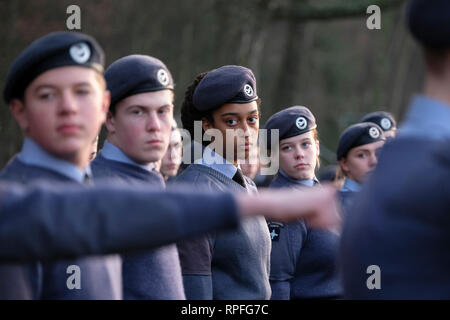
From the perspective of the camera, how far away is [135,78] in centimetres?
446

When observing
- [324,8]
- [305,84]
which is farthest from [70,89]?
[305,84]

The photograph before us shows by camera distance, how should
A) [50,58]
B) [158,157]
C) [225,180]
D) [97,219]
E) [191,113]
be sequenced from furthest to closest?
[191,113] < [225,180] < [158,157] < [50,58] < [97,219]

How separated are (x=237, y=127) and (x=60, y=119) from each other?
7.95 ft

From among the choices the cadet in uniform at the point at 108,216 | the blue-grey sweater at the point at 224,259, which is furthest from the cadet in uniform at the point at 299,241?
the cadet in uniform at the point at 108,216

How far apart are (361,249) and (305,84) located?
29.5 metres

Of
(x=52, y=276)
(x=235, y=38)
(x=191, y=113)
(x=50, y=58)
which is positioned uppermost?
(x=235, y=38)

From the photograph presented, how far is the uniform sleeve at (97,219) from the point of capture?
2.33 m

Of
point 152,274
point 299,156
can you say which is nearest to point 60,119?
Result: point 152,274

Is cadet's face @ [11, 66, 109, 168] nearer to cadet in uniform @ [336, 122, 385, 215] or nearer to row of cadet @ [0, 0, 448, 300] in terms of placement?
row of cadet @ [0, 0, 448, 300]

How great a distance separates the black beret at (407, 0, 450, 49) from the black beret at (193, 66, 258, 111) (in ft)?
8.71

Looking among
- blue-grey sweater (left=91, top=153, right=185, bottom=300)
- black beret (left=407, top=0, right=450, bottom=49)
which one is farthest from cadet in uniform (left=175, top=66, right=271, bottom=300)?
black beret (left=407, top=0, right=450, bottom=49)

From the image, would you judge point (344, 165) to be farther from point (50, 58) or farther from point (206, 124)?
point (50, 58)
